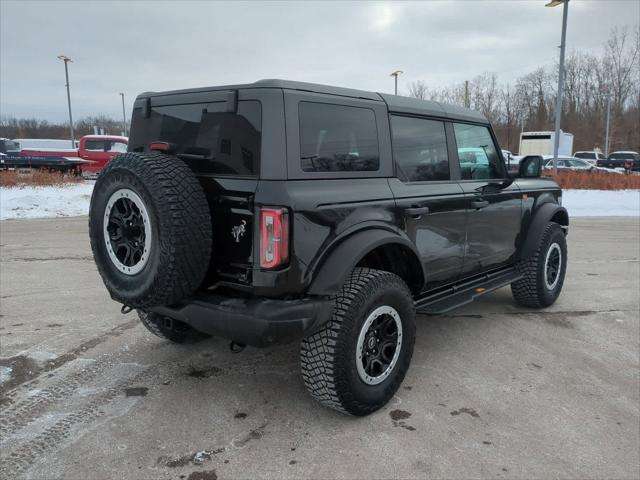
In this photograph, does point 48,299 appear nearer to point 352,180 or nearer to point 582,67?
point 352,180

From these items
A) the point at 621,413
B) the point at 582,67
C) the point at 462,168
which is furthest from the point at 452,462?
the point at 582,67

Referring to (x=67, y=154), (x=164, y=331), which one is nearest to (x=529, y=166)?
(x=164, y=331)

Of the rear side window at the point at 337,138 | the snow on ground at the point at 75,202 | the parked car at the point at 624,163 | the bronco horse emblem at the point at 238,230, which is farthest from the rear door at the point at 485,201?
the parked car at the point at 624,163

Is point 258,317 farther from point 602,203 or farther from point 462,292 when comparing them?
point 602,203

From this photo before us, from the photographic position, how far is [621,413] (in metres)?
3.23

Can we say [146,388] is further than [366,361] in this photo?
Yes

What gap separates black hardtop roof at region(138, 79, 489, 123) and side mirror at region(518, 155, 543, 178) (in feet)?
1.76

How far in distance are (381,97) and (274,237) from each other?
1.47 m

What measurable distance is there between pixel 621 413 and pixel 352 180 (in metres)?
2.27

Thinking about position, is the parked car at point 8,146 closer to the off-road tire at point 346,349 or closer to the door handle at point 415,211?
the door handle at point 415,211

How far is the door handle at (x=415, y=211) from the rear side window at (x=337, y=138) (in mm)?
357

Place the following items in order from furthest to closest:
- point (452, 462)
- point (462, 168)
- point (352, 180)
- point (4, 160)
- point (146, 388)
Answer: point (4, 160) → point (462, 168) → point (146, 388) → point (352, 180) → point (452, 462)

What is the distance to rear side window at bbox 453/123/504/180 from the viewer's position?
4215 mm

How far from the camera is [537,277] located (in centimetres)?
504
